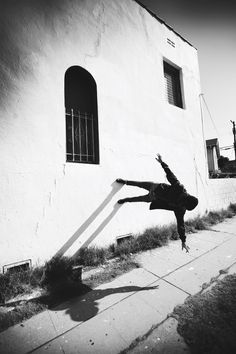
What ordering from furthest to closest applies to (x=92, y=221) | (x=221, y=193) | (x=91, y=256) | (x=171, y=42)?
(x=221, y=193) < (x=171, y=42) < (x=92, y=221) < (x=91, y=256)

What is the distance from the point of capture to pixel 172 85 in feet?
22.5

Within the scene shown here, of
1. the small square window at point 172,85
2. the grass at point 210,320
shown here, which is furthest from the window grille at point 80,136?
the small square window at point 172,85

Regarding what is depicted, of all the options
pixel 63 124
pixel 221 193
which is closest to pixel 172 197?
pixel 63 124

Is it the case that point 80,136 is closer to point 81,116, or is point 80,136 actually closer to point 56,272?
point 81,116

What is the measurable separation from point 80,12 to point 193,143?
5.11m

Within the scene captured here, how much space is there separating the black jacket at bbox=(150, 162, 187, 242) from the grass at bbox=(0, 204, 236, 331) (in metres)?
1.19

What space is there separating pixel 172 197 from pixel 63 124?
2552 millimetres

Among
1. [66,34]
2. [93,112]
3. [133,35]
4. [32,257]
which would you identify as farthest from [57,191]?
[133,35]

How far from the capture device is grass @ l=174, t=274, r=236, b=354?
6.21 ft

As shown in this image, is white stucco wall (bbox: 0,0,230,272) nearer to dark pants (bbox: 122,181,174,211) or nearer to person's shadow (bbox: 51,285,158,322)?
dark pants (bbox: 122,181,174,211)

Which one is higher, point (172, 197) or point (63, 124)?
point (63, 124)

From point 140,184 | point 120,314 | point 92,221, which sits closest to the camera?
point 120,314

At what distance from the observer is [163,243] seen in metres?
4.75

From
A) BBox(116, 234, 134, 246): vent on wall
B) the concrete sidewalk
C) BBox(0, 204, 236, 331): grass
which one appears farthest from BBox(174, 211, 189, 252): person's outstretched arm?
BBox(116, 234, 134, 246): vent on wall
